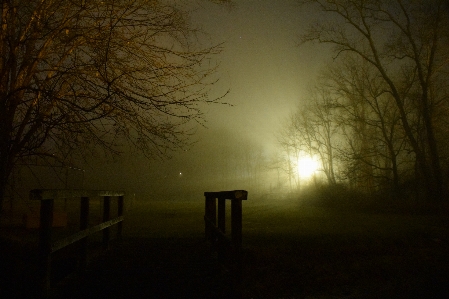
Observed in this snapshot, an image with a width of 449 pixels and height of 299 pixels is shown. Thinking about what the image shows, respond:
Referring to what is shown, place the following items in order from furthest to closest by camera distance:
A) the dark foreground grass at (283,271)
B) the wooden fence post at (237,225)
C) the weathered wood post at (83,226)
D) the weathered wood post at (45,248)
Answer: the weathered wood post at (83,226) < the dark foreground grass at (283,271) < the wooden fence post at (237,225) < the weathered wood post at (45,248)

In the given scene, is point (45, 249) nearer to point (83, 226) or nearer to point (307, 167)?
point (83, 226)

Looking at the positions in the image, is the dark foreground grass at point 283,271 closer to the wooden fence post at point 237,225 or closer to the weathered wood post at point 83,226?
the weathered wood post at point 83,226

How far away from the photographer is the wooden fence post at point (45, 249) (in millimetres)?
3498

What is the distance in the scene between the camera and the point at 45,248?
3.56 meters

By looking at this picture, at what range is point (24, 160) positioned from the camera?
6402mm

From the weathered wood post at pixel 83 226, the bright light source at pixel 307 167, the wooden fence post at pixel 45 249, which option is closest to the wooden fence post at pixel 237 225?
the wooden fence post at pixel 45 249

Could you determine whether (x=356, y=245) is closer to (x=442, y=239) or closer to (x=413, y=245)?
(x=413, y=245)

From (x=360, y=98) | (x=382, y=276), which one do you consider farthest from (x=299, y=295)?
(x=360, y=98)

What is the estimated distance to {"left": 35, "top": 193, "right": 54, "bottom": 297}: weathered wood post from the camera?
3494mm

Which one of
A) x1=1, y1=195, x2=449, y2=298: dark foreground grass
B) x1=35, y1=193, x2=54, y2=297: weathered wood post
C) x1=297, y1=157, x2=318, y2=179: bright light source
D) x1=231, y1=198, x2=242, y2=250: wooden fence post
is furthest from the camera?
x1=297, y1=157, x2=318, y2=179: bright light source

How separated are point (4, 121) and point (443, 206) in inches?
712

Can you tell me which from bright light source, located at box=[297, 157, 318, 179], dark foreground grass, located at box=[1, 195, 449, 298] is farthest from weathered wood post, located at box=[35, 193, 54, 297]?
bright light source, located at box=[297, 157, 318, 179]

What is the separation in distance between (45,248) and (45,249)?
13 mm

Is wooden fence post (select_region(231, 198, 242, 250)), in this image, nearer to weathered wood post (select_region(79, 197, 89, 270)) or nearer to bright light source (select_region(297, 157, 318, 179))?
weathered wood post (select_region(79, 197, 89, 270))
